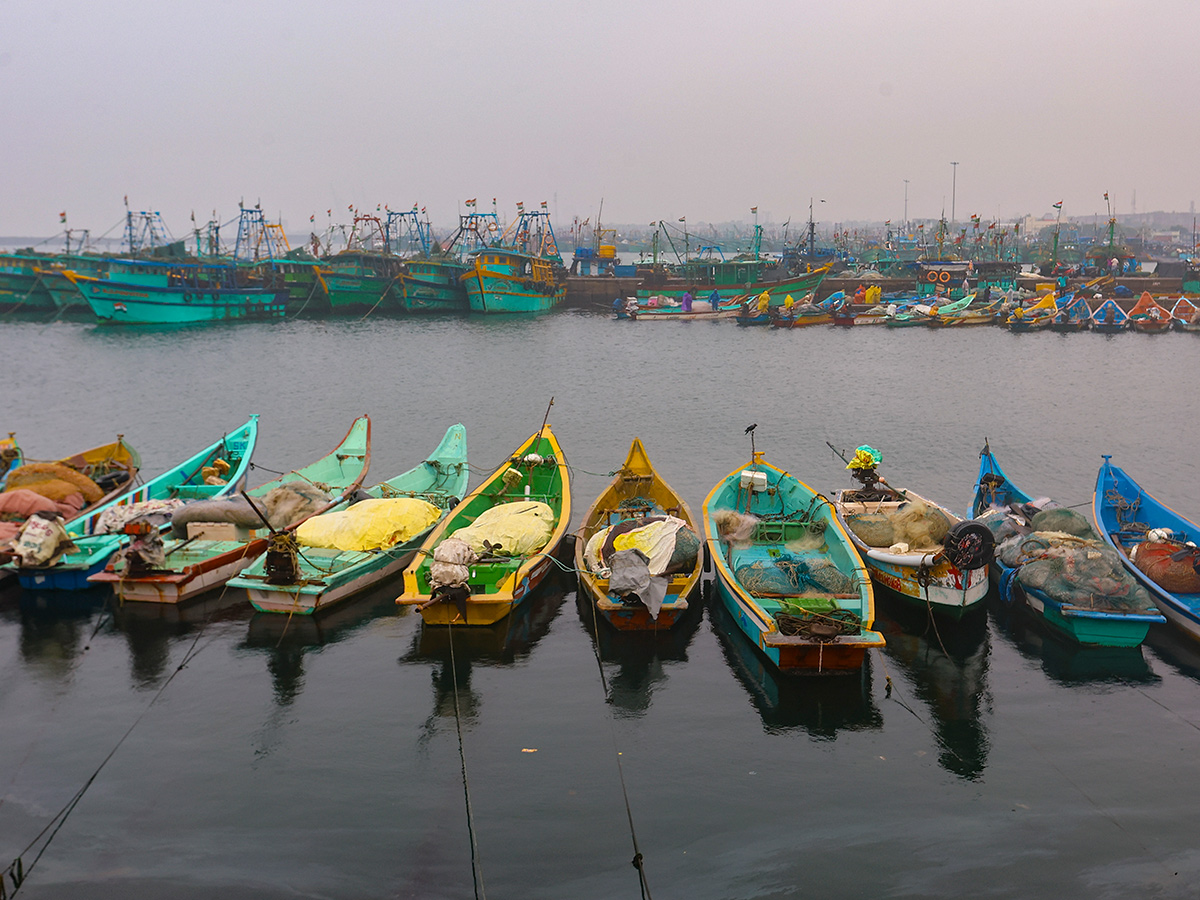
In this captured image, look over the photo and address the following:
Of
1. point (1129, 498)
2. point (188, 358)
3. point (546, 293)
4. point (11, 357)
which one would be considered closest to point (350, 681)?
point (1129, 498)

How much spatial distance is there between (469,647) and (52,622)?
25.2 ft

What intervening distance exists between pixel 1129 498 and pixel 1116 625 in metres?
5.42

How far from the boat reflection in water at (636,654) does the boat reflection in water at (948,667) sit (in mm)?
3461

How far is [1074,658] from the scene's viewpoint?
538 inches

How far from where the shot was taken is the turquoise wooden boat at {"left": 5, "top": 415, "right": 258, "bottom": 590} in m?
15.6

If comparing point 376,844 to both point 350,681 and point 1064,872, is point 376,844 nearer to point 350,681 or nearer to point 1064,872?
point 350,681

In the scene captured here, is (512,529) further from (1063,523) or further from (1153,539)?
(1153,539)

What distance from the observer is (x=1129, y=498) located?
17.5 m

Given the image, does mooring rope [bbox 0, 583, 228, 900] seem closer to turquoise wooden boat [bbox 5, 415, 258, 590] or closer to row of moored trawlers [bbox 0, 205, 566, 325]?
turquoise wooden boat [bbox 5, 415, 258, 590]

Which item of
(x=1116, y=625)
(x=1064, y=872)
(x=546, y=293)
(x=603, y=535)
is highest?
(x=546, y=293)

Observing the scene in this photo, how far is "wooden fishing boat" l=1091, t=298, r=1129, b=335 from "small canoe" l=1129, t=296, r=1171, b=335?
2.57 ft

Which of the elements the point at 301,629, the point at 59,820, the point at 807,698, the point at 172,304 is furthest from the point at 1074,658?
the point at 172,304

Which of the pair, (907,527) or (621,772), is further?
(907,527)

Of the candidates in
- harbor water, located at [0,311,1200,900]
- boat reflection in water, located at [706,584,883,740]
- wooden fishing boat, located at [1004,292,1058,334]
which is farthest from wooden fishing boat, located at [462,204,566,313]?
boat reflection in water, located at [706,584,883,740]
